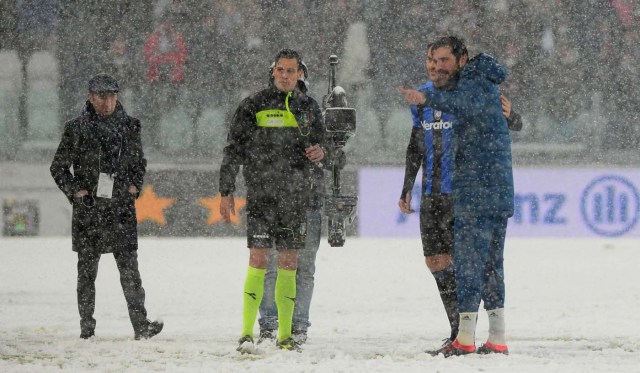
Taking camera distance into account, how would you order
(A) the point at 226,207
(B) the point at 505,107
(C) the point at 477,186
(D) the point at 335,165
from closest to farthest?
1. (C) the point at 477,186
2. (B) the point at 505,107
3. (A) the point at 226,207
4. (D) the point at 335,165

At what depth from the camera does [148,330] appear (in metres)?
6.96

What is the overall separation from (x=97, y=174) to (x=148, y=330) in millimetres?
1046

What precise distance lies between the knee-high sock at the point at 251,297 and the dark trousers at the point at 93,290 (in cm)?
113

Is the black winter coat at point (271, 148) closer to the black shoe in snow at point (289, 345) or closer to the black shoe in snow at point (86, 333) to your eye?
the black shoe in snow at point (289, 345)

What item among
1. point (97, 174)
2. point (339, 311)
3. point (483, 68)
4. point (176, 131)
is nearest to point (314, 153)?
point (483, 68)

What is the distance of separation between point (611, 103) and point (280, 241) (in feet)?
41.3

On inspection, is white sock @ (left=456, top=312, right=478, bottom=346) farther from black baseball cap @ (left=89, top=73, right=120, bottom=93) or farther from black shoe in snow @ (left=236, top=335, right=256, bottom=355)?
black baseball cap @ (left=89, top=73, right=120, bottom=93)

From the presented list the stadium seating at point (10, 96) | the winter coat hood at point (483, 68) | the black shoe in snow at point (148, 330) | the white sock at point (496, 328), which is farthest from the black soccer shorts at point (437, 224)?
the stadium seating at point (10, 96)

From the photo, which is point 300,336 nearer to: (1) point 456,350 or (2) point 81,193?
(1) point 456,350

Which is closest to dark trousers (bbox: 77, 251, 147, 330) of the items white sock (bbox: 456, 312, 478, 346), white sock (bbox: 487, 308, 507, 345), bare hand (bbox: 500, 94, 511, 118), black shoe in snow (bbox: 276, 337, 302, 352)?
black shoe in snow (bbox: 276, 337, 302, 352)

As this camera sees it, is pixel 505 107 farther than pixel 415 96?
Yes

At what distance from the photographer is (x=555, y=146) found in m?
17.4

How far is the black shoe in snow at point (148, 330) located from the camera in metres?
6.92

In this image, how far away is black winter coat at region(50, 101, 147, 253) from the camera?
693cm
